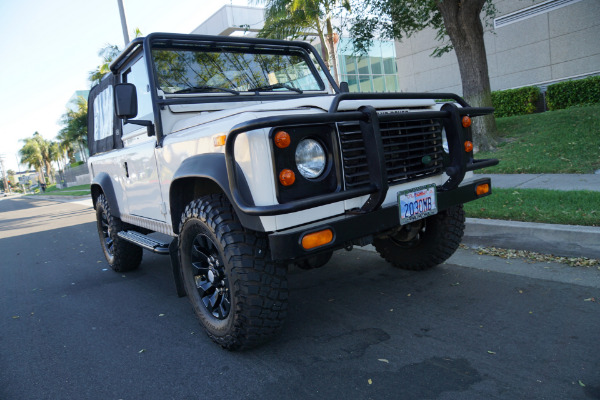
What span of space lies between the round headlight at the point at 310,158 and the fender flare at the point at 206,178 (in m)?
0.34

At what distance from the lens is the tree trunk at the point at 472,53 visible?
9945 mm

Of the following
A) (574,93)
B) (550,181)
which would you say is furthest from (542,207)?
(574,93)

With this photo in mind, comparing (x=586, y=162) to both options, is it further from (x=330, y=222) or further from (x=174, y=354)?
(x=174, y=354)

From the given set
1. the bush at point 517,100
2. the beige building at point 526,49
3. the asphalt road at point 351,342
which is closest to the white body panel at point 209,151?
the asphalt road at point 351,342

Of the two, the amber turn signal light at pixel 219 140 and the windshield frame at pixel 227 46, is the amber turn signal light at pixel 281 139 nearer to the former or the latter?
the amber turn signal light at pixel 219 140

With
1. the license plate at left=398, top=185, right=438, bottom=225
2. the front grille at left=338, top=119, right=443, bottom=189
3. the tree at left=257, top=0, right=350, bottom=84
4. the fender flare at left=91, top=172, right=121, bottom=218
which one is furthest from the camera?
the tree at left=257, top=0, right=350, bottom=84

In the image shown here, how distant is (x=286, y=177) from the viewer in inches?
94.7

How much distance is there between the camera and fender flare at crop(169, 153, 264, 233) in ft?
8.05

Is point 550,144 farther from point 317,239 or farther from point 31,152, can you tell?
point 31,152

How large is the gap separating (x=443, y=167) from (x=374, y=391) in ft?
5.44

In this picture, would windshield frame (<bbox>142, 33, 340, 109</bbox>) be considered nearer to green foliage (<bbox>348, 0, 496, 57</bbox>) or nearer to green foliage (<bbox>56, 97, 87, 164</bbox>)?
green foliage (<bbox>348, 0, 496, 57</bbox>)

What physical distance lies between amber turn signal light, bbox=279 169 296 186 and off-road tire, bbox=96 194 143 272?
3246 millimetres

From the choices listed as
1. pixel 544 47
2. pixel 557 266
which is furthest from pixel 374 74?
pixel 557 266

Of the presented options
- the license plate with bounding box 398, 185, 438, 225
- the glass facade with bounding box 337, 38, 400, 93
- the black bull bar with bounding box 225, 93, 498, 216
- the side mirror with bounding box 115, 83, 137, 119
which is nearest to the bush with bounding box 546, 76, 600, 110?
the black bull bar with bounding box 225, 93, 498, 216
